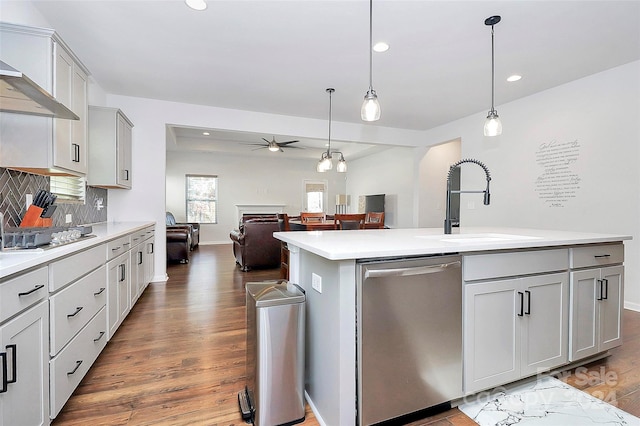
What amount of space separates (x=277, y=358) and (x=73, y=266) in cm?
119

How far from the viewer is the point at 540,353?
5.90 ft

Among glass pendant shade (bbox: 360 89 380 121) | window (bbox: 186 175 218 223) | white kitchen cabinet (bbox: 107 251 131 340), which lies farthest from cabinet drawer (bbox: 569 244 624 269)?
window (bbox: 186 175 218 223)

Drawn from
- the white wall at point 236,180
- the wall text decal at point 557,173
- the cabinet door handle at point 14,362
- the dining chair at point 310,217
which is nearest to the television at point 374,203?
the white wall at point 236,180

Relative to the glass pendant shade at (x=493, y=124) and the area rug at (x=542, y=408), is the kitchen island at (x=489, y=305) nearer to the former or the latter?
the area rug at (x=542, y=408)

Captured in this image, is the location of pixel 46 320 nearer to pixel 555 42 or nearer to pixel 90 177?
pixel 90 177

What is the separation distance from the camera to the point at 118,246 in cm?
243

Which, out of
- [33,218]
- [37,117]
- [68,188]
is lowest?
[33,218]

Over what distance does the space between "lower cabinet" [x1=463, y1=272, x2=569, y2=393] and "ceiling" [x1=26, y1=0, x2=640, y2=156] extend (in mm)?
2111

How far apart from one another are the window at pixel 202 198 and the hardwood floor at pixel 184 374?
5.75 metres

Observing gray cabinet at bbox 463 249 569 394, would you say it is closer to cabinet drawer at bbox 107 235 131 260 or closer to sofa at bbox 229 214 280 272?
cabinet drawer at bbox 107 235 131 260

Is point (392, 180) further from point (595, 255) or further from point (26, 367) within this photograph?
point (26, 367)

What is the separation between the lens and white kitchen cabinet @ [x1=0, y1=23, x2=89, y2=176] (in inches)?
74.1

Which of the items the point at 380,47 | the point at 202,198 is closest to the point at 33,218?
the point at 380,47

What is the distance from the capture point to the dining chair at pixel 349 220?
4.62 m
